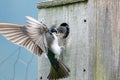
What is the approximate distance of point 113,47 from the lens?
7.96 feet

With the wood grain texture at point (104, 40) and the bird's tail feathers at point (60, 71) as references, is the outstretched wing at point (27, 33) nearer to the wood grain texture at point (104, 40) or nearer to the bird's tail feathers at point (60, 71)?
the bird's tail feathers at point (60, 71)

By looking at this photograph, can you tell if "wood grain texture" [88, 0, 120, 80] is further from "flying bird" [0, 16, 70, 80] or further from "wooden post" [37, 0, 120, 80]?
"flying bird" [0, 16, 70, 80]

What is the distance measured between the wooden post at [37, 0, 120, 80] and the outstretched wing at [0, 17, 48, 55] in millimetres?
405

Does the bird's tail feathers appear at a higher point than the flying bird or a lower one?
lower

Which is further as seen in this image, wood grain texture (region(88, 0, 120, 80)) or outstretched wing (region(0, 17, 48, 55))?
wood grain texture (region(88, 0, 120, 80))

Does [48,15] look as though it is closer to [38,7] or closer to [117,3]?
[38,7]

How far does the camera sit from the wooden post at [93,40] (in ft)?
7.93

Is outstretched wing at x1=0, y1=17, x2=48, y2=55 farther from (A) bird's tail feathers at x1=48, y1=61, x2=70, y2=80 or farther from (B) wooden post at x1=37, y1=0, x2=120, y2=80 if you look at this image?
(B) wooden post at x1=37, y1=0, x2=120, y2=80

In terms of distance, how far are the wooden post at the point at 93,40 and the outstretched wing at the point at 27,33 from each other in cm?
40

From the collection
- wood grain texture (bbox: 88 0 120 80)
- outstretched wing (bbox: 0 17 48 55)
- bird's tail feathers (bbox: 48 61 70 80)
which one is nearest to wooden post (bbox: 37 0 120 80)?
wood grain texture (bbox: 88 0 120 80)

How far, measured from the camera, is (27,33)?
82.7 inches

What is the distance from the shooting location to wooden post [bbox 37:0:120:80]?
2.42m

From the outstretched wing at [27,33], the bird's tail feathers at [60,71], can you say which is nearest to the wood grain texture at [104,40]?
the bird's tail feathers at [60,71]

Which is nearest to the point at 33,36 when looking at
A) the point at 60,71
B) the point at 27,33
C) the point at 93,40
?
the point at 27,33
